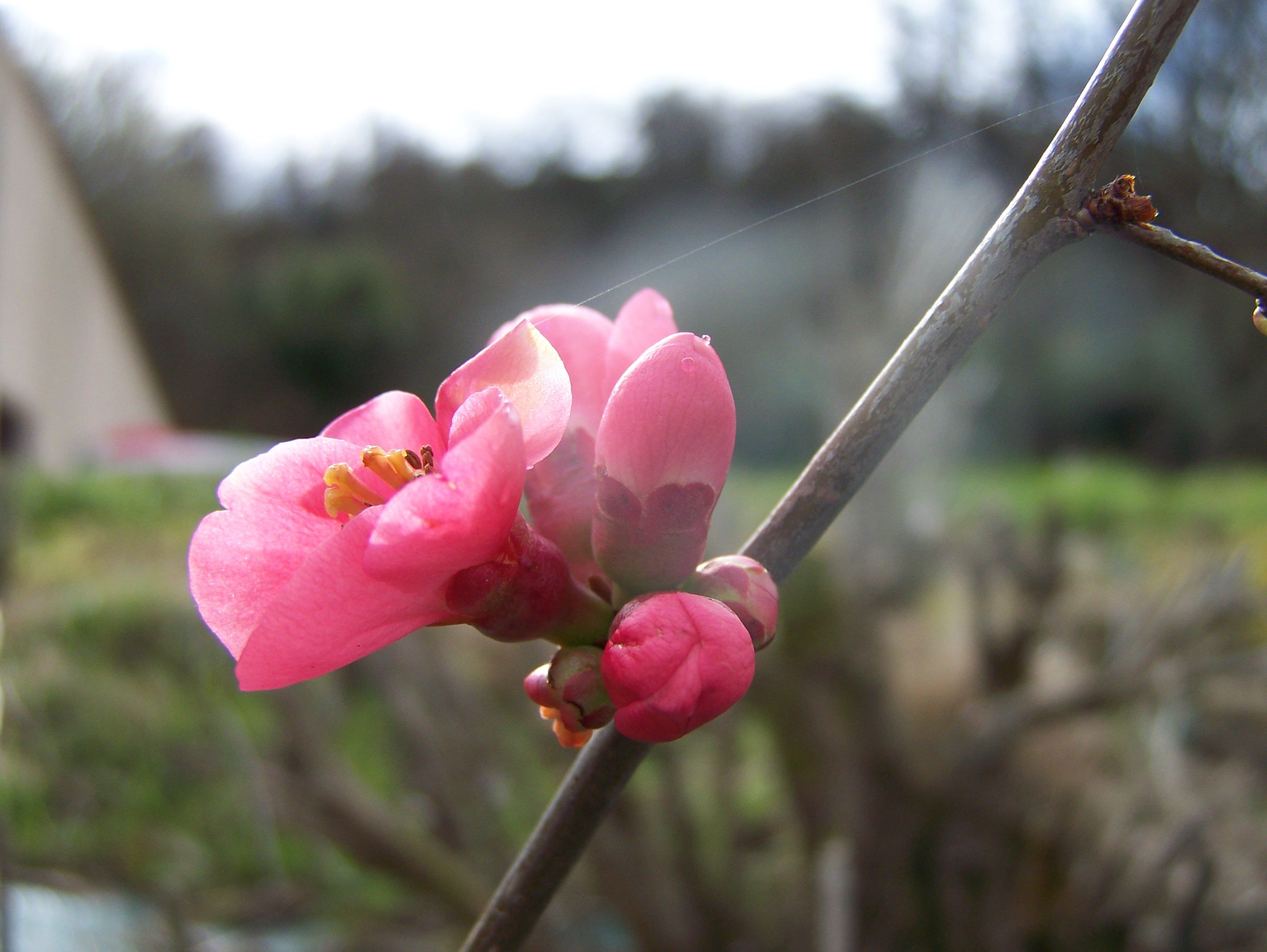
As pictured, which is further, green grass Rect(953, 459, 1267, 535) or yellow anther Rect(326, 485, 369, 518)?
green grass Rect(953, 459, 1267, 535)

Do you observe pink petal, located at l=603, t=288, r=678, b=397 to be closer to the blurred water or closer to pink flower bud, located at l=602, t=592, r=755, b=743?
pink flower bud, located at l=602, t=592, r=755, b=743

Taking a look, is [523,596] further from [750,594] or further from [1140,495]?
[1140,495]

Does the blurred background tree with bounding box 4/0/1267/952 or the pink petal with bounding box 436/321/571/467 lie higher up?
the pink petal with bounding box 436/321/571/467

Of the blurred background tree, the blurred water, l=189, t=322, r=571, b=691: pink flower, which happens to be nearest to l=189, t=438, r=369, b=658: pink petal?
l=189, t=322, r=571, b=691: pink flower

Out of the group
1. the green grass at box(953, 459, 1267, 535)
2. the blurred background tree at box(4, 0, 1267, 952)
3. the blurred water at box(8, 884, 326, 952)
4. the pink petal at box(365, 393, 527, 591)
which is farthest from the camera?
the green grass at box(953, 459, 1267, 535)

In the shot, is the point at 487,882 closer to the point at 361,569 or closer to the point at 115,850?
the point at 115,850

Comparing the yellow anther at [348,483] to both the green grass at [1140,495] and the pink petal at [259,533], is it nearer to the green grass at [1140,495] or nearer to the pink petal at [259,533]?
the pink petal at [259,533]

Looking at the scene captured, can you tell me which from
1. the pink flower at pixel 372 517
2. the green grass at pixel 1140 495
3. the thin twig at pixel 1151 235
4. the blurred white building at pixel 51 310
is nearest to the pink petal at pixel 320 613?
the pink flower at pixel 372 517
